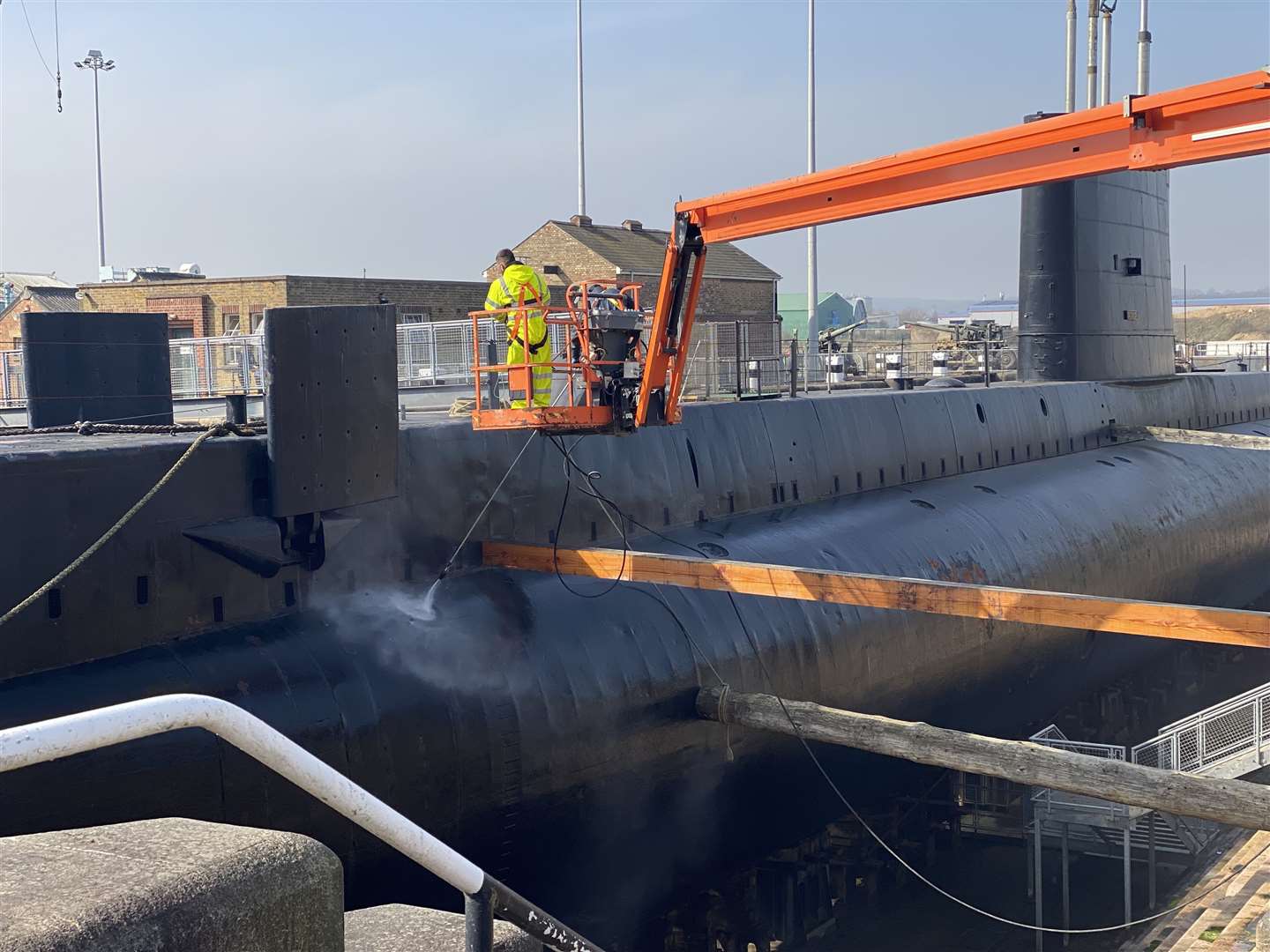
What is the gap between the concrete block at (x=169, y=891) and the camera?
2518 millimetres

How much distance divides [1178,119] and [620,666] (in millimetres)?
5168

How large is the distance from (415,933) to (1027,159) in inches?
264

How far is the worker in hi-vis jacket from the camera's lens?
9.98m

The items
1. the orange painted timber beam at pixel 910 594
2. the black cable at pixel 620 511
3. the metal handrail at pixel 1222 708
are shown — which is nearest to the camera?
the orange painted timber beam at pixel 910 594

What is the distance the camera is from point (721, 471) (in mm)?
12875

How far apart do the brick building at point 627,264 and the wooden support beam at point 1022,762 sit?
3346 cm

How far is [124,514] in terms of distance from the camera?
7.53 metres

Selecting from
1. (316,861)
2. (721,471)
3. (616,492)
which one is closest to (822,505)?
(721,471)

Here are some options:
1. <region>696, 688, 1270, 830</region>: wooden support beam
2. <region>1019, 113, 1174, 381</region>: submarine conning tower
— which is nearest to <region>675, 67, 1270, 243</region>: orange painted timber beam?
<region>696, 688, 1270, 830</region>: wooden support beam

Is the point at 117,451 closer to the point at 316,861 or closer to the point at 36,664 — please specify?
the point at 36,664

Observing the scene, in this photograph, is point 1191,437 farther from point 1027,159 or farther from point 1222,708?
point 1027,159

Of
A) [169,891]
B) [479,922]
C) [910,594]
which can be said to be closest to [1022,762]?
[910,594]

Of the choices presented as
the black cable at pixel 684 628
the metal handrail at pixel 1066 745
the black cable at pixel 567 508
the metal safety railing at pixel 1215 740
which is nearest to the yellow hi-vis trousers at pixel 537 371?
the black cable at pixel 567 508

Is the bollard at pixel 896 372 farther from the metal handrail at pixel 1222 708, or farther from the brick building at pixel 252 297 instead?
the brick building at pixel 252 297
